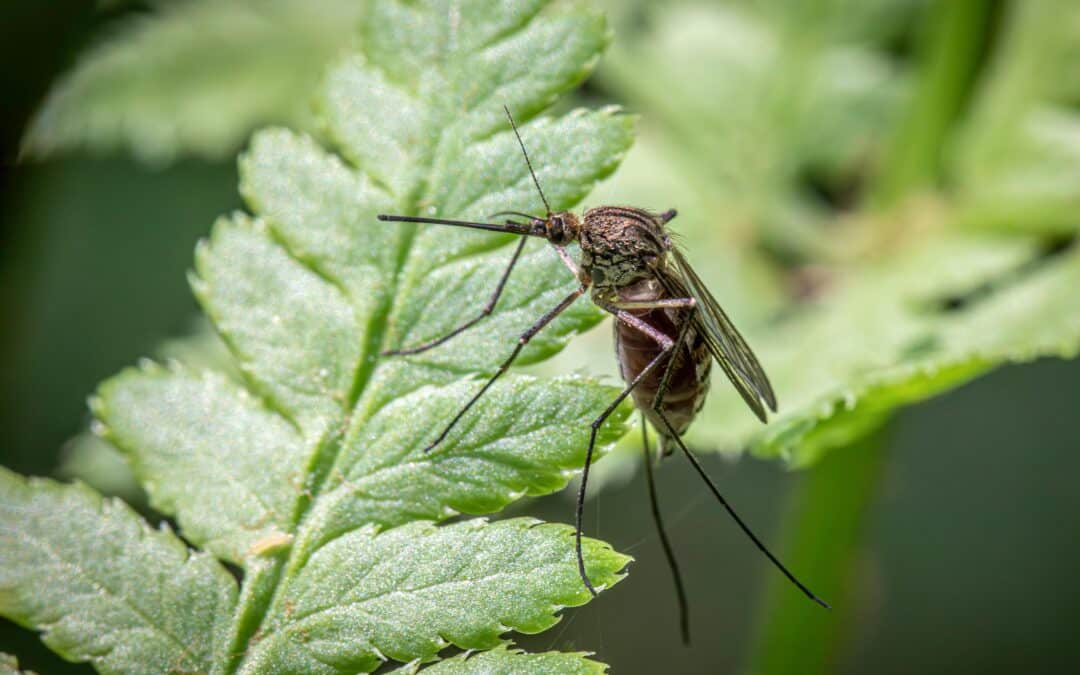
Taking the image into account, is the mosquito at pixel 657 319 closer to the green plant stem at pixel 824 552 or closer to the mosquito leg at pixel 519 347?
the mosquito leg at pixel 519 347

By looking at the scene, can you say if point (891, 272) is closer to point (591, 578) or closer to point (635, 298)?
point (635, 298)

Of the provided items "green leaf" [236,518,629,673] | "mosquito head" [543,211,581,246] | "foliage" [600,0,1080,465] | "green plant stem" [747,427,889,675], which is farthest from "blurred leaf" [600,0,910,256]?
"green leaf" [236,518,629,673]

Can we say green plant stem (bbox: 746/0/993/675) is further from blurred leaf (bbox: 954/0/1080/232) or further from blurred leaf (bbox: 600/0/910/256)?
blurred leaf (bbox: 600/0/910/256)

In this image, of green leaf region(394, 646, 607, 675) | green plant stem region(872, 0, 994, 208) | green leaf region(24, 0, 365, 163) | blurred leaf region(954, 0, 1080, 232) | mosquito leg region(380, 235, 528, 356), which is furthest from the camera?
green leaf region(24, 0, 365, 163)

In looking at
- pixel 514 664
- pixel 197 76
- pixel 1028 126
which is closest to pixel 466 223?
pixel 514 664

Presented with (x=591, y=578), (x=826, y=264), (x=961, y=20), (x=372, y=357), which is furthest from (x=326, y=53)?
(x=591, y=578)

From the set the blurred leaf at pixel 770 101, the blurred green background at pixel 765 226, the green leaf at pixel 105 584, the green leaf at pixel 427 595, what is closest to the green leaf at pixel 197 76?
the blurred green background at pixel 765 226

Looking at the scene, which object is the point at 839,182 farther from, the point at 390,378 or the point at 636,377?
the point at 390,378
